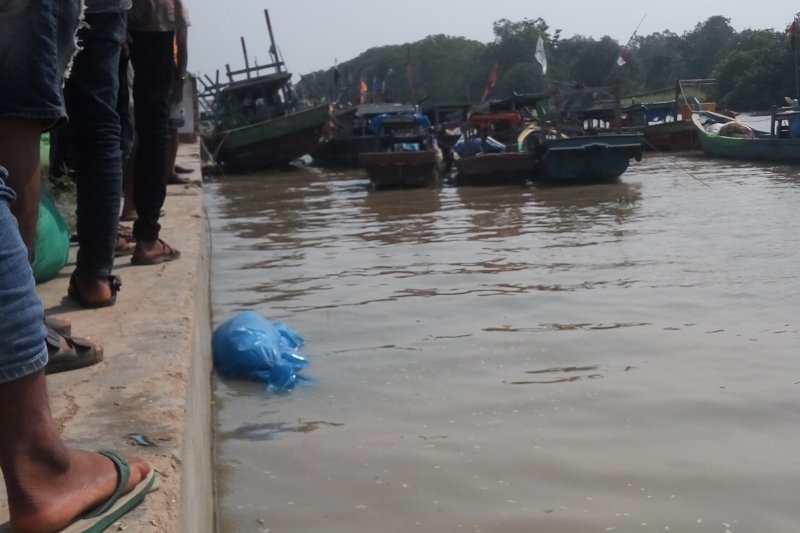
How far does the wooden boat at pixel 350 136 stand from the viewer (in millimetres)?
22375

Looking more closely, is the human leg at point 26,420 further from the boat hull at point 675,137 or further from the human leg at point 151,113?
the boat hull at point 675,137

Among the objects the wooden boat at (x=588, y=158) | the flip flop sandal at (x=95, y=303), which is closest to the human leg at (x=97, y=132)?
the flip flop sandal at (x=95, y=303)

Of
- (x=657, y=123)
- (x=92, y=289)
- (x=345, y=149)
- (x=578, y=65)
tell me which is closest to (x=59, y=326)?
(x=92, y=289)

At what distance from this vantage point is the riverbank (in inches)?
72.5

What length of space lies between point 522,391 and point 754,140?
1686cm

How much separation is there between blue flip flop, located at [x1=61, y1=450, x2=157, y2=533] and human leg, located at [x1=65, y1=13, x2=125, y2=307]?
1.25m

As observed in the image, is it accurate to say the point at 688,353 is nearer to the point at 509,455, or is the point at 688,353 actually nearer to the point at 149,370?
the point at 509,455

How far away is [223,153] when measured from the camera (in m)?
22.1

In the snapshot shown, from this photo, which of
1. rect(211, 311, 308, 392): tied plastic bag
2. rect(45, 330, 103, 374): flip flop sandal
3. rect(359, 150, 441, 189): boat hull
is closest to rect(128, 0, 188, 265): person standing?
rect(211, 311, 308, 392): tied plastic bag

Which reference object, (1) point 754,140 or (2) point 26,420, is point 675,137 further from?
(2) point 26,420

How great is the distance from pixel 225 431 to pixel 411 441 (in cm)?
69

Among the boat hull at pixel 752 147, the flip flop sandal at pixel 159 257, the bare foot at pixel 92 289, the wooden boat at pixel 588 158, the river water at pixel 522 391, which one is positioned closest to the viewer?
the river water at pixel 522 391

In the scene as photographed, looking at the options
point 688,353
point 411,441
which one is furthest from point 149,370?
point 688,353

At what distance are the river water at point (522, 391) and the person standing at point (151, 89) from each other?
0.87m
